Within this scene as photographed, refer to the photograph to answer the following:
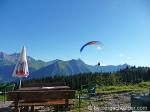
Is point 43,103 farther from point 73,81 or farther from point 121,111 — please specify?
point 73,81

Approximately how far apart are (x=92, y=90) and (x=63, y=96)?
2.58 m

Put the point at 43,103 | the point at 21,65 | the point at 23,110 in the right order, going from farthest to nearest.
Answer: the point at 21,65 → the point at 23,110 → the point at 43,103

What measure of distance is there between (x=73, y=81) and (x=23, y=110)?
292 ft

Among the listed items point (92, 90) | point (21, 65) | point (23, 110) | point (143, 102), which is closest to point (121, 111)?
point (92, 90)

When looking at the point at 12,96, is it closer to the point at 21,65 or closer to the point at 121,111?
the point at 121,111

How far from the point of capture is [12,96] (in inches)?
417

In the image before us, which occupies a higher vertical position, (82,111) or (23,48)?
(23,48)

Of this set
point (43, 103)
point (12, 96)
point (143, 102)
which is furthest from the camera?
point (43, 103)

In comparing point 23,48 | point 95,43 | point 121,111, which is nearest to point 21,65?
point 23,48

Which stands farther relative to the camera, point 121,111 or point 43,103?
point 121,111

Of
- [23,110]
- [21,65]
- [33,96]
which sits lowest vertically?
[23,110]

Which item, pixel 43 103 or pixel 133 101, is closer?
pixel 133 101

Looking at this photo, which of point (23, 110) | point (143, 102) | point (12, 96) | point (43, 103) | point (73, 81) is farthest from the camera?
point (73, 81)

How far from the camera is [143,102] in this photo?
9.80 m
